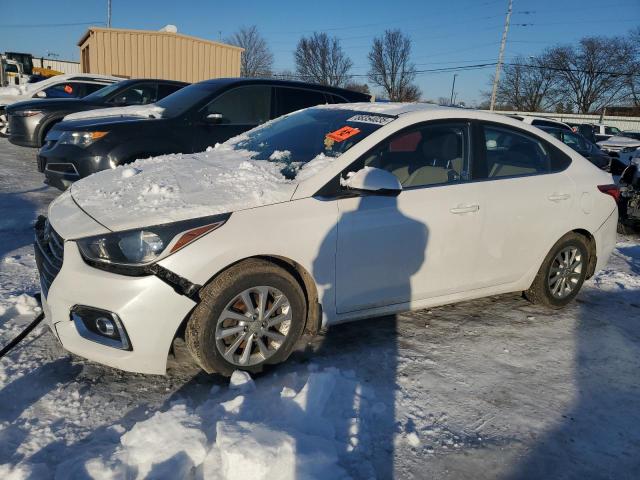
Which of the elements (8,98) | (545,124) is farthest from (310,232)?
(545,124)

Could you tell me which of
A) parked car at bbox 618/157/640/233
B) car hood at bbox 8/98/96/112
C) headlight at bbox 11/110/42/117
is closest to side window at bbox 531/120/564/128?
parked car at bbox 618/157/640/233

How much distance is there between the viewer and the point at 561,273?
4512 mm

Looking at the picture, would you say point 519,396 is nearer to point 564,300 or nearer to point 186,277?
point 564,300

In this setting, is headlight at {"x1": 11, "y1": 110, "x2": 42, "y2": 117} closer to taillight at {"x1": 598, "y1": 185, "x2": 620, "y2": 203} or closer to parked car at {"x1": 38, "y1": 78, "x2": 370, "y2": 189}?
parked car at {"x1": 38, "y1": 78, "x2": 370, "y2": 189}

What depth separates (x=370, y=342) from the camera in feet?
12.1

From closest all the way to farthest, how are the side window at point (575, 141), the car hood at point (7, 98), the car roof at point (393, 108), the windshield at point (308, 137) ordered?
the windshield at point (308, 137)
the car roof at point (393, 108)
the car hood at point (7, 98)
the side window at point (575, 141)

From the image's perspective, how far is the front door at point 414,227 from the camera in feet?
10.8

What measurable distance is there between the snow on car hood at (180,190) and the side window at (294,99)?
3.40 meters

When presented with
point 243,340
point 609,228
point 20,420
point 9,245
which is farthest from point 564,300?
point 9,245

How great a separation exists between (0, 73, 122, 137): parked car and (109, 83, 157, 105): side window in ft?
9.89

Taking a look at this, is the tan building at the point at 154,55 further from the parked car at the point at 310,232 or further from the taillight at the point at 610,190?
the taillight at the point at 610,190

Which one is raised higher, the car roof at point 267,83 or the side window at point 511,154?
the car roof at point 267,83

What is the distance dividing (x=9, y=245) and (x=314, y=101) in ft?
13.4

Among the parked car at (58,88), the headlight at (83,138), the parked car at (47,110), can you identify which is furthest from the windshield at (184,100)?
the parked car at (58,88)
